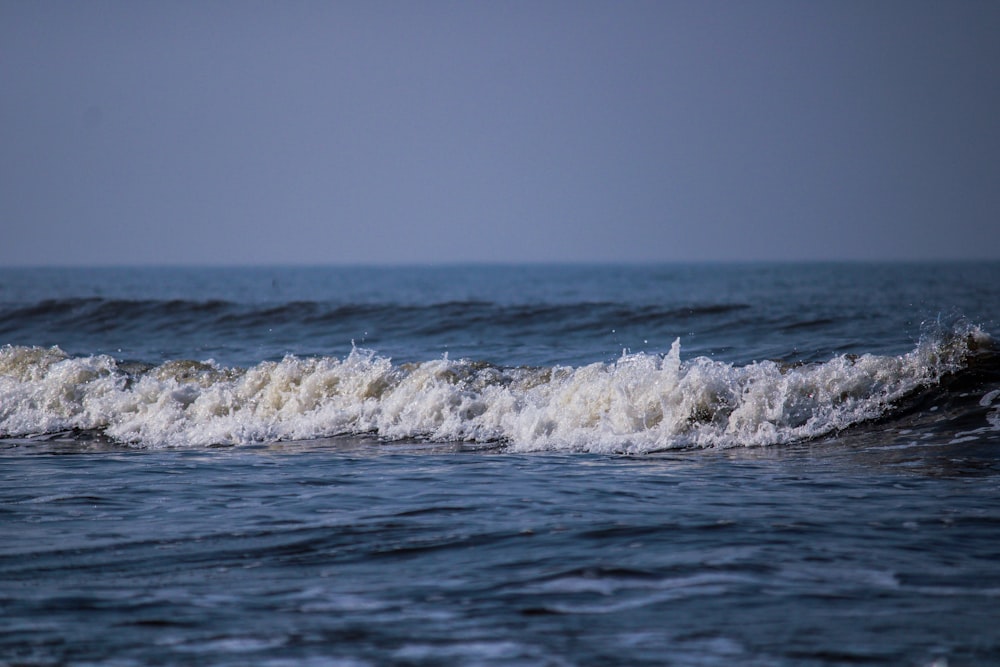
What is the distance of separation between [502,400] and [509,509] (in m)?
4.94

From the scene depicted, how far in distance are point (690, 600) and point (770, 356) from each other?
1074 cm

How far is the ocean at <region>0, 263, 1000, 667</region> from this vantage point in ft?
16.8

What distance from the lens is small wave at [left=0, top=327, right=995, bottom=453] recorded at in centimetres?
1162

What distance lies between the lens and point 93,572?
6.34 metres

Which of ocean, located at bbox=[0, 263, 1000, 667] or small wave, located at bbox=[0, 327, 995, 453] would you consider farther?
small wave, located at bbox=[0, 327, 995, 453]

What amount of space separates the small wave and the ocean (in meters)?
0.04

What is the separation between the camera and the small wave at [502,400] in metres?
11.6

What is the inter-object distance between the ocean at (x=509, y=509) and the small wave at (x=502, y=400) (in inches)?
1.6

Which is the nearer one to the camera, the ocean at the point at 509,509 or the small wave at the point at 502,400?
the ocean at the point at 509,509

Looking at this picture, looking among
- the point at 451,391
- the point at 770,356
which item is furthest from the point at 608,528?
the point at 770,356

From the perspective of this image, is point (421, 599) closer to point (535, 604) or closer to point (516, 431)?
point (535, 604)

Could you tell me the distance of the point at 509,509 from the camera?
7.88 meters

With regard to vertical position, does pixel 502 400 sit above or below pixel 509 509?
above

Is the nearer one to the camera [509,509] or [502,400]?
[509,509]
